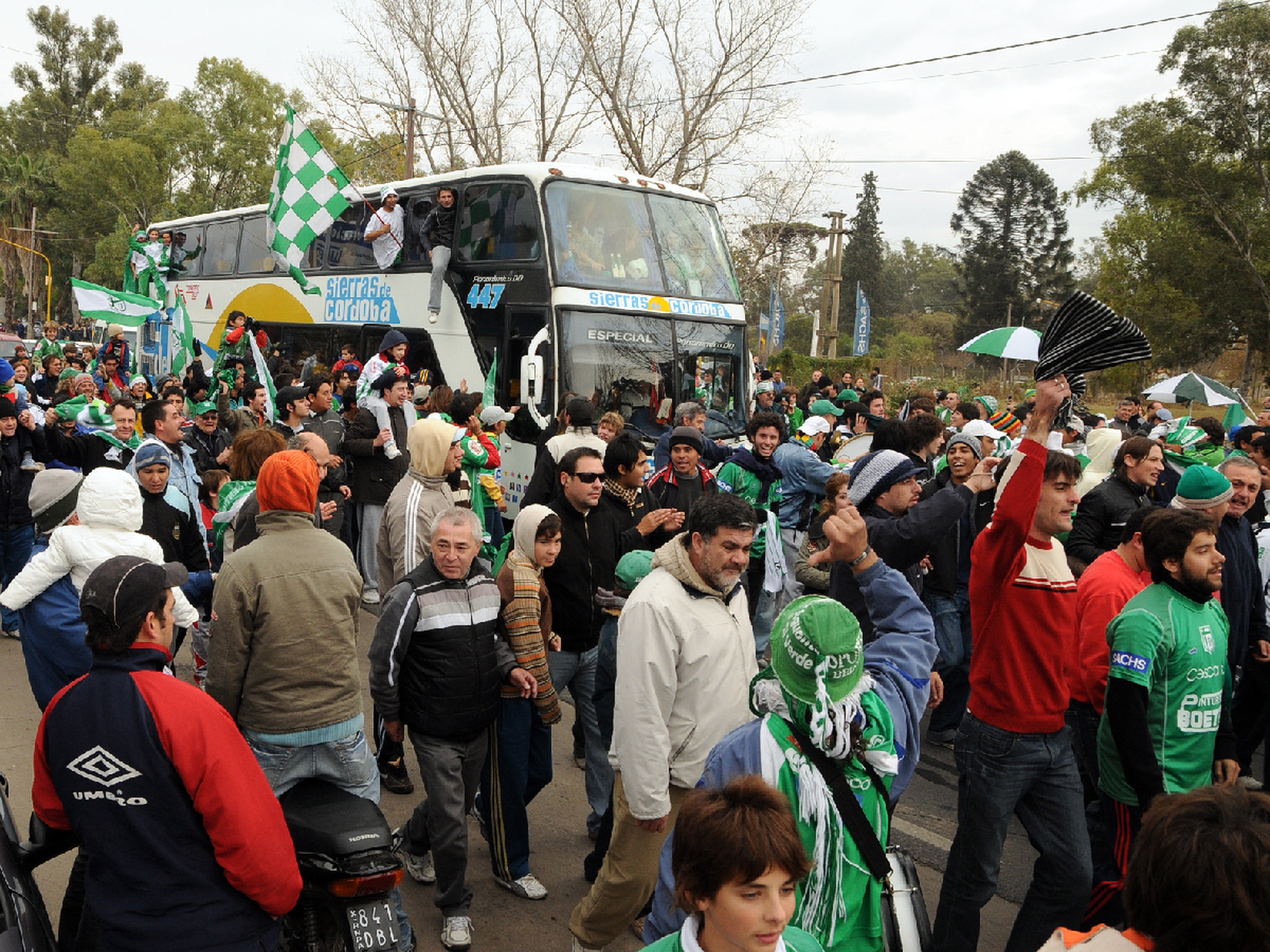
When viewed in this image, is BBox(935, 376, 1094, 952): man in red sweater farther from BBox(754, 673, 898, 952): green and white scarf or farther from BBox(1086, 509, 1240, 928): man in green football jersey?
BBox(754, 673, 898, 952): green and white scarf

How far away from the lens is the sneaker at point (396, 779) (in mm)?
5246

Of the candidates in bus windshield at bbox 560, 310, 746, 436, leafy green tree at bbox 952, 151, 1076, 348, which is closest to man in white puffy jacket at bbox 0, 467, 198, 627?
bus windshield at bbox 560, 310, 746, 436

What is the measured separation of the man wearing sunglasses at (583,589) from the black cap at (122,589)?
2333mm

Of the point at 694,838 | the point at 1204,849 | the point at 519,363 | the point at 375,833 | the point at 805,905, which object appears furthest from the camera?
the point at 519,363

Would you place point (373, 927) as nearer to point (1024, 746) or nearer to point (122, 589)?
point (122, 589)

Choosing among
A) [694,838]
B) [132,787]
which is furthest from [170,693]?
[694,838]

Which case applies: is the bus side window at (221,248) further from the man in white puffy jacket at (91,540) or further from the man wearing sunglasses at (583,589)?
the man wearing sunglasses at (583,589)

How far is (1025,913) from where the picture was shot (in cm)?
359

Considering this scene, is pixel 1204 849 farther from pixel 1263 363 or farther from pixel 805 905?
pixel 1263 363

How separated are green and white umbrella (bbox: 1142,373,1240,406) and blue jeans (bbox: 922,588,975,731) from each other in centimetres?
963

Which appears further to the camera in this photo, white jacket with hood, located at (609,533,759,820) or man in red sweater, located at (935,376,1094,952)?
man in red sweater, located at (935,376,1094,952)

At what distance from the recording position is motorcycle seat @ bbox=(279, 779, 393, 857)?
127 inches

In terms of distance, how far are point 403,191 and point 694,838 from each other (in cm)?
1206

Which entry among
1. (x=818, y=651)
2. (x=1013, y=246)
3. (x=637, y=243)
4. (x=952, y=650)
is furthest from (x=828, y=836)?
(x=1013, y=246)
